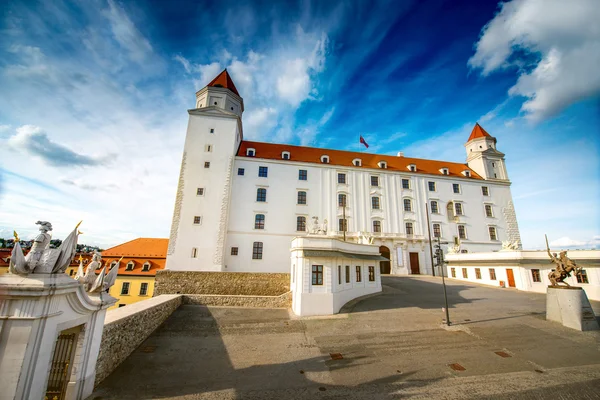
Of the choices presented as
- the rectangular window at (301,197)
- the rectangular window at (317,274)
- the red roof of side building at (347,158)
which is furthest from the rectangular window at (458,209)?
the rectangular window at (317,274)

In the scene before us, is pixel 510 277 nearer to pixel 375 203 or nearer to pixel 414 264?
pixel 414 264

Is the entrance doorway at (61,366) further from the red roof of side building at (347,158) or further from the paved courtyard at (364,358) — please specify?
the red roof of side building at (347,158)

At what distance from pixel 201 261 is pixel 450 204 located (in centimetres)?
3110

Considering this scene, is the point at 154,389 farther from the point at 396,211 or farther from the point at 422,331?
the point at 396,211

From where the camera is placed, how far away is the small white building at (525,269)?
18828mm

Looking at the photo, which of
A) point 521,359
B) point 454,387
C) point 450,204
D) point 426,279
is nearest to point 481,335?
point 521,359

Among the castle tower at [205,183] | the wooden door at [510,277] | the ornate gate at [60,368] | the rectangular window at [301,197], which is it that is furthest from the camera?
the rectangular window at [301,197]

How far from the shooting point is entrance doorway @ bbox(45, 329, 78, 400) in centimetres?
542

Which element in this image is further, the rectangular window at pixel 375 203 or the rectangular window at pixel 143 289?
the rectangular window at pixel 375 203

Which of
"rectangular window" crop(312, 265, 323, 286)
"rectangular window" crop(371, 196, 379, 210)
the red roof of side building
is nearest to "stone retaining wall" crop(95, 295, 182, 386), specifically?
"rectangular window" crop(312, 265, 323, 286)

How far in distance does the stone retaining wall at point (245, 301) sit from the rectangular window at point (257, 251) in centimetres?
908

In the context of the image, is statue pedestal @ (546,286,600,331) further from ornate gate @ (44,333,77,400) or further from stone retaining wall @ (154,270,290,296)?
ornate gate @ (44,333,77,400)

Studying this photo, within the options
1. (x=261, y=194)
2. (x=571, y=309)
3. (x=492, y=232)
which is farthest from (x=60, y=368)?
(x=492, y=232)

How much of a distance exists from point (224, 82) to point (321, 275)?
26265mm
